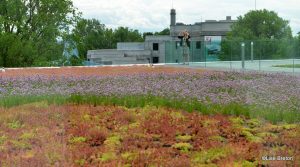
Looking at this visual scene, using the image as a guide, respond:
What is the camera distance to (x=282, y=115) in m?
7.64

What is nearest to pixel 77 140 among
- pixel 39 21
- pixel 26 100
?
pixel 26 100

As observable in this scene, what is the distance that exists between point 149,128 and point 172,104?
209 centimetres

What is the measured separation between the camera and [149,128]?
23.1 feet

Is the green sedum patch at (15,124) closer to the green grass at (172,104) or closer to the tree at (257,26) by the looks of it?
the green grass at (172,104)

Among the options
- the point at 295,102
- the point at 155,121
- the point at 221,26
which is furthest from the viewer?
the point at 221,26

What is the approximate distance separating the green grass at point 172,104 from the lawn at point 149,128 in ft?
0.06

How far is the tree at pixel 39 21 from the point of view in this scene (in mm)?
38344

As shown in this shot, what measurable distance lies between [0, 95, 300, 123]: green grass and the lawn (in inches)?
0.7

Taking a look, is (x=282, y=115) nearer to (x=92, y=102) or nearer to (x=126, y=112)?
(x=126, y=112)

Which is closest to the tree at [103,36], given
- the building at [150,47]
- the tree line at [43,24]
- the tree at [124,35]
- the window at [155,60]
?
the tree at [124,35]

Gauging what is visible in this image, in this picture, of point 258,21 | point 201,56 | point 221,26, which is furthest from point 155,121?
point 221,26

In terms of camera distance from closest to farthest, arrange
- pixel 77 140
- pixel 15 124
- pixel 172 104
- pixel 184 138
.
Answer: pixel 77 140, pixel 184 138, pixel 15 124, pixel 172 104

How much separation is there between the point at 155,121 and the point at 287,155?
8.61 feet

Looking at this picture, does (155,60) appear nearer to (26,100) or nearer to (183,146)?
(26,100)
